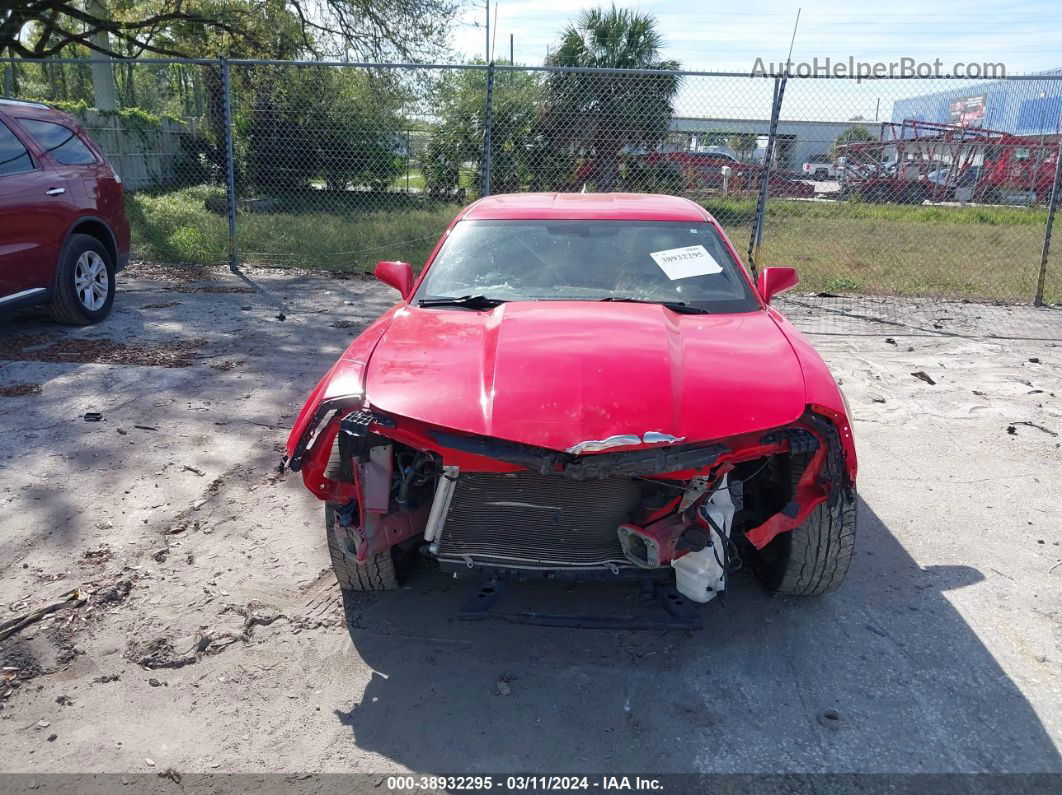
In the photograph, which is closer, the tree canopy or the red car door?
the red car door

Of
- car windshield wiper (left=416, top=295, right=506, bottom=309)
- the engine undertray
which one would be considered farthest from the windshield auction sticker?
the engine undertray

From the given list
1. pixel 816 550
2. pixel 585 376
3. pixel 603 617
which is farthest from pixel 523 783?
pixel 816 550

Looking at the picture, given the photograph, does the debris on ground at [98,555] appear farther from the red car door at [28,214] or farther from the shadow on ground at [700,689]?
the red car door at [28,214]

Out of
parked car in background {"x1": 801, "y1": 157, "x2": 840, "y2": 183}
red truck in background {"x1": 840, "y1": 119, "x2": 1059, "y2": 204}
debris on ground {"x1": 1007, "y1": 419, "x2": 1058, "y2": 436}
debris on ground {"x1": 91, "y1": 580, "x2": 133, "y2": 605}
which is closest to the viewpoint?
debris on ground {"x1": 91, "y1": 580, "x2": 133, "y2": 605}

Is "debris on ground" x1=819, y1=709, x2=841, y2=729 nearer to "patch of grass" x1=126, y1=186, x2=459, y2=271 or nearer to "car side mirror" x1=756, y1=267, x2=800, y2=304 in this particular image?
"car side mirror" x1=756, y1=267, x2=800, y2=304

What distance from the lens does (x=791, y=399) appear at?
9.73ft

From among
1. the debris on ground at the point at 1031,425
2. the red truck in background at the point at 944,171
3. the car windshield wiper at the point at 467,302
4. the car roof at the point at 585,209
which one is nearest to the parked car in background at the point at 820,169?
the red truck in background at the point at 944,171

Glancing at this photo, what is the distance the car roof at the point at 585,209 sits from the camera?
4520mm

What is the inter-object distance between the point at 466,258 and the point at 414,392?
4.90 feet

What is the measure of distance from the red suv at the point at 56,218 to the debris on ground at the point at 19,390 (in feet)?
3.70

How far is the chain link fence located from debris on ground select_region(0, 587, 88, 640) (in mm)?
7114

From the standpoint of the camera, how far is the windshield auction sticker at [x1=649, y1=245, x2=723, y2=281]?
417 centimetres

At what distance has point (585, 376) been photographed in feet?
9.77

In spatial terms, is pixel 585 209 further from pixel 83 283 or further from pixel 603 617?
pixel 83 283
